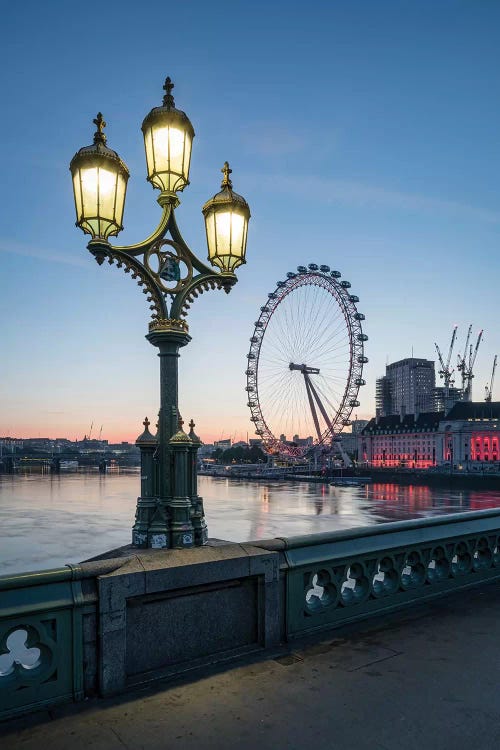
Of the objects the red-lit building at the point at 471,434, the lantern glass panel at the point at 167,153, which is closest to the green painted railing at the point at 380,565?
the lantern glass panel at the point at 167,153

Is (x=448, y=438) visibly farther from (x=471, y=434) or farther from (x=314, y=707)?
(x=314, y=707)

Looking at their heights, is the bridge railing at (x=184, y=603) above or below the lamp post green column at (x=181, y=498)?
below

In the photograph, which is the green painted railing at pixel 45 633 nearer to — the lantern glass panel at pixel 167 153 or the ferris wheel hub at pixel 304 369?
the lantern glass panel at pixel 167 153

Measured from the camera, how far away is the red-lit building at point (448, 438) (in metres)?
162

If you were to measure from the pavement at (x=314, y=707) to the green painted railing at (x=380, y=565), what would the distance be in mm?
466

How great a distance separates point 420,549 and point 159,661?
364cm

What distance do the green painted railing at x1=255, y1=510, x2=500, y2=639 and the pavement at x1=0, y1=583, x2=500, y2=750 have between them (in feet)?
1.53

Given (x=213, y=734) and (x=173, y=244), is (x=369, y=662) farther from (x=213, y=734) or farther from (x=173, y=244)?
(x=173, y=244)

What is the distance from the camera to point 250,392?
83438 millimetres

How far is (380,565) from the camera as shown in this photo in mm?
6879

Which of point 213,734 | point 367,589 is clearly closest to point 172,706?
point 213,734

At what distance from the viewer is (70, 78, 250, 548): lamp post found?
20.4 feet

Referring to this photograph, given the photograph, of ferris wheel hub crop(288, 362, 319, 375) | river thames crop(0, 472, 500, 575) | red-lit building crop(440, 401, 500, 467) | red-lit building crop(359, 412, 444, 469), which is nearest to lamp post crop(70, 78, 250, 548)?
river thames crop(0, 472, 500, 575)

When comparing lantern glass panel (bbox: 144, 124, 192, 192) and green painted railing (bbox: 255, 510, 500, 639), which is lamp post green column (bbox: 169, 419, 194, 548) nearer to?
green painted railing (bbox: 255, 510, 500, 639)
